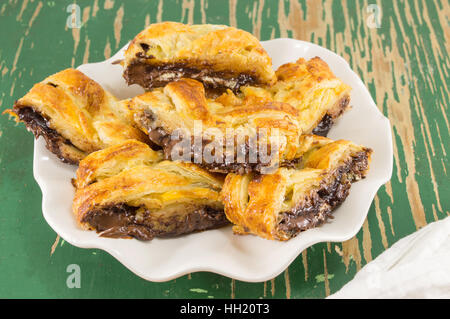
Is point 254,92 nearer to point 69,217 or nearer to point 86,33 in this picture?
point 69,217

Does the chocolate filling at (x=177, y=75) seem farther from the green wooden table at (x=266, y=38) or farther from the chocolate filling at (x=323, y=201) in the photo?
the green wooden table at (x=266, y=38)

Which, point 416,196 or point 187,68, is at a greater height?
point 187,68

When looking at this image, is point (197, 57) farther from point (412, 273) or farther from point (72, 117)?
point (412, 273)

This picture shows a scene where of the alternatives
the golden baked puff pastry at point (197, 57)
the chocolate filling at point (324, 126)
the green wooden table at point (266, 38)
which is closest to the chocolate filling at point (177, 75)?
the golden baked puff pastry at point (197, 57)

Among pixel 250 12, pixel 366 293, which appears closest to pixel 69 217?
pixel 366 293

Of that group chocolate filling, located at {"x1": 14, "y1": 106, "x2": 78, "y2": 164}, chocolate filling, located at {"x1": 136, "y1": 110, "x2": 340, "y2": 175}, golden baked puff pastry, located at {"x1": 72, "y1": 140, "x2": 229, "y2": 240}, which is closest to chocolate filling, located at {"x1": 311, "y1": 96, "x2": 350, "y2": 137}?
chocolate filling, located at {"x1": 136, "y1": 110, "x2": 340, "y2": 175}

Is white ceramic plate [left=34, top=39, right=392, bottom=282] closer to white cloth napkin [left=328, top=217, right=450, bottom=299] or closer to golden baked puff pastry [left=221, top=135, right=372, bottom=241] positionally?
golden baked puff pastry [left=221, top=135, right=372, bottom=241]
